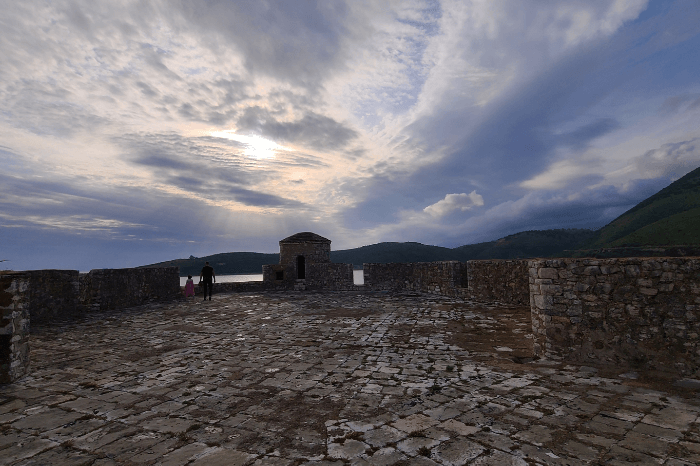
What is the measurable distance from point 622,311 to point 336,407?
15.7 ft

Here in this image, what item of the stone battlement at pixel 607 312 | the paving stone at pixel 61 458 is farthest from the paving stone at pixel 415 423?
the stone battlement at pixel 607 312

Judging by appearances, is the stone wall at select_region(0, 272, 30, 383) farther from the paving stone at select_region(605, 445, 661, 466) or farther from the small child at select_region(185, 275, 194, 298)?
the small child at select_region(185, 275, 194, 298)

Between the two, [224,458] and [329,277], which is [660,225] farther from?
[224,458]

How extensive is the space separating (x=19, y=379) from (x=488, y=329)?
31.5ft

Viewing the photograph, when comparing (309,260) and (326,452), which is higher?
(309,260)

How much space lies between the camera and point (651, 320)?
15.9ft

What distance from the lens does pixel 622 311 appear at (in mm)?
5082

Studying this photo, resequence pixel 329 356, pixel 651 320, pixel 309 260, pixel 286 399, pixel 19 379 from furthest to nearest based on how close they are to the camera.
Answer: pixel 309 260
pixel 329 356
pixel 19 379
pixel 651 320
pixel 286 399

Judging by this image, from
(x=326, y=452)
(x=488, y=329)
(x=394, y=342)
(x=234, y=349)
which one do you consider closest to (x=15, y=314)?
(x=234, y=349)

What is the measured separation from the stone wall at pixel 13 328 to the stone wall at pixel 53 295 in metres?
6.35

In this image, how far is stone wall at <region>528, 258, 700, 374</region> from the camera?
4.63m

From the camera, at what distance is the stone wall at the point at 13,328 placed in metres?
5.01

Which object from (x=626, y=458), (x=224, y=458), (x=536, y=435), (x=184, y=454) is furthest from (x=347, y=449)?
(x=626, y=458)

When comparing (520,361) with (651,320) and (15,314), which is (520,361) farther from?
(15,314)
